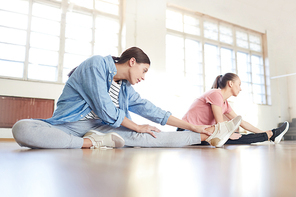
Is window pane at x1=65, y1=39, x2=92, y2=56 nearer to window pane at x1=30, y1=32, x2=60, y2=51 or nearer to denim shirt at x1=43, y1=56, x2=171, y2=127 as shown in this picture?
window pane at x1=30, y1=32, x2=60, y2=51

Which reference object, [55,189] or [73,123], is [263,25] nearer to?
[73,123]

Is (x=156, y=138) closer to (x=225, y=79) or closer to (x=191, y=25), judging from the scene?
(x=225, y=79)

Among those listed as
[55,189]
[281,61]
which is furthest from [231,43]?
[55,189]

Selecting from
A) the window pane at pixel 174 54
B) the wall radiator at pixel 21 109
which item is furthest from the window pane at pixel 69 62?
the window pane at pixel 174 54

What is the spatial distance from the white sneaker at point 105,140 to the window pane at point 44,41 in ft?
15.2

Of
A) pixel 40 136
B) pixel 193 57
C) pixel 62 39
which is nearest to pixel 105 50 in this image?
pixel 62 39

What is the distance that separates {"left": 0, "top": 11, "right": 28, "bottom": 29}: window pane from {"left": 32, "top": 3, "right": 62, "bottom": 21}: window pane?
287mm

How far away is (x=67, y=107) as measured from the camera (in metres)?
1.71

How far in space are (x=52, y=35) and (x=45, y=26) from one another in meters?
0.25

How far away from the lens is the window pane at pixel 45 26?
5.69 meters

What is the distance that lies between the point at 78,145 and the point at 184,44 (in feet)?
21.5

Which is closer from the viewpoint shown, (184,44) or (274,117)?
(184,44)

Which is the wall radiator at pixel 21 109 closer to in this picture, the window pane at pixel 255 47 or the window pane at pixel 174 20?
the window pane at pixel 174 20

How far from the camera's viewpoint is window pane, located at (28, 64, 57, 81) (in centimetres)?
549
